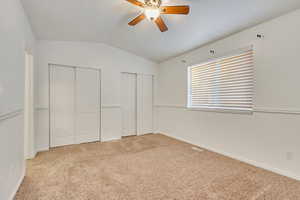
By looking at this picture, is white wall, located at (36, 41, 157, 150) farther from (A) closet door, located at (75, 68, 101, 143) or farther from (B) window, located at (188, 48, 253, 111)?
(B) window, located at (188, 48, 253, 111)

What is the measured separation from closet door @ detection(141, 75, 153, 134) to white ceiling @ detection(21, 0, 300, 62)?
1.34 meters

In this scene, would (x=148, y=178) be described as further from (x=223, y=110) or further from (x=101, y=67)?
(x=101, y=67)

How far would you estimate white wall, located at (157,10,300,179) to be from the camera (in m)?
2.21

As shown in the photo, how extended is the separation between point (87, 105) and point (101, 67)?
1.07 m

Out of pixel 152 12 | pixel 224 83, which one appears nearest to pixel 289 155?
pixel 224 83

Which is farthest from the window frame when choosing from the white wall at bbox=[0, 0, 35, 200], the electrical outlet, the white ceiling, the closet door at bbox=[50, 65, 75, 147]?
the white wall at bbox=[0, 0, 35, 200]

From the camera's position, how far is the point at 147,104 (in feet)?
16.4

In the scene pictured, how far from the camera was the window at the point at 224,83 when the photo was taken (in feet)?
9.17

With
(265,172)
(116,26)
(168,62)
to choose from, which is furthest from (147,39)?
(265,172)

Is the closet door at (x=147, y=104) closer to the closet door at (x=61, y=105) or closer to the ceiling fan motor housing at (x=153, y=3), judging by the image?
the closet door at (x=61, y=105)

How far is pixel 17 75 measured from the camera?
193cm

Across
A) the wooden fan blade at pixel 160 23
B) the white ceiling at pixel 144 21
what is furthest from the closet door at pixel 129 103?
the wooden fan blade at pixel 160 23

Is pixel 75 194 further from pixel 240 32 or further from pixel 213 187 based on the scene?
pixel 240 32

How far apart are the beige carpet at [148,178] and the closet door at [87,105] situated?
0.76 metres
